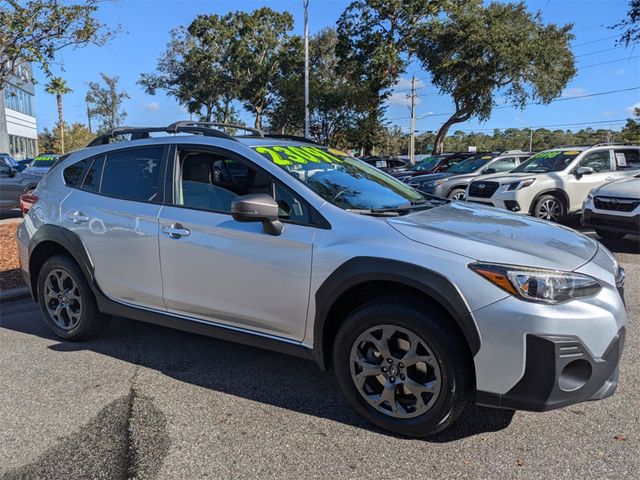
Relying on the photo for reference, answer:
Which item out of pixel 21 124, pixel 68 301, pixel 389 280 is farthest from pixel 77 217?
pixel 21 124

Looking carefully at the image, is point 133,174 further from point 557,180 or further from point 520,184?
point 557,180

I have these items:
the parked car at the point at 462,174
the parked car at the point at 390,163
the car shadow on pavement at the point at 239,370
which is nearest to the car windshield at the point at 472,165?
the parked car at the point at 462,174

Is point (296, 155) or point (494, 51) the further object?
point (494, 51)

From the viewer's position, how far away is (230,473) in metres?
2.58

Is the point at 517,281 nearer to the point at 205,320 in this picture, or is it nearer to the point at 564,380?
the point at 564,380

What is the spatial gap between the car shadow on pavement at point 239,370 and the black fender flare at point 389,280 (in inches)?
15.6

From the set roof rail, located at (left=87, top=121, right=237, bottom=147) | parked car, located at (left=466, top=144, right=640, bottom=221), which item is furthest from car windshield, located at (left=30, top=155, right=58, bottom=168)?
roof rail, located at (left=87, top=121, right=237, bottom=147)

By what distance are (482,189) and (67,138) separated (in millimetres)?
55052

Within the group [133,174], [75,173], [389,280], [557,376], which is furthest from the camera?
[75,173]

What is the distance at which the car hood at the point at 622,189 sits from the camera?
24.1 feet

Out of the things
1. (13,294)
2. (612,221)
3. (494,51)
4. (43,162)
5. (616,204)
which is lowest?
(13,294)

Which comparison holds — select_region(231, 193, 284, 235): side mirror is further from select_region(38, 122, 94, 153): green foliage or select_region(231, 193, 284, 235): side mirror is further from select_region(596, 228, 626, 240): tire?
select_region(38, 122, 94, 153): green foliage

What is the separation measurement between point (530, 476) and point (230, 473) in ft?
4.87

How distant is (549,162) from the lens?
10258mm
